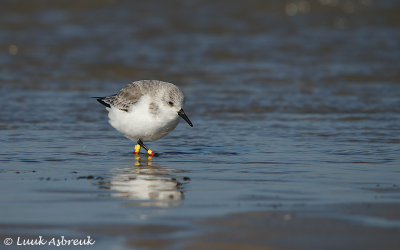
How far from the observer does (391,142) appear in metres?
8.18

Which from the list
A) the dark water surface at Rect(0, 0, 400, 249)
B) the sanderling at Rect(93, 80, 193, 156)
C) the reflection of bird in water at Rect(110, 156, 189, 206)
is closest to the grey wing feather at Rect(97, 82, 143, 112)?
the sanderling at Rect(93, 80, 193, 156)

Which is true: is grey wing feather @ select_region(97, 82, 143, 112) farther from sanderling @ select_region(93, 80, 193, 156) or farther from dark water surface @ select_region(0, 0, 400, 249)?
dark water surface @ select_region(0, 0, 400, 249)

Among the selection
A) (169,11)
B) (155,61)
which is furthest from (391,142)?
(169,11)

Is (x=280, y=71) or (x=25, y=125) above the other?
(x=280, y=71)

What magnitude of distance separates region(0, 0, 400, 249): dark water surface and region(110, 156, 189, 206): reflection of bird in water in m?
0.02

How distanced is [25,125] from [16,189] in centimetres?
412

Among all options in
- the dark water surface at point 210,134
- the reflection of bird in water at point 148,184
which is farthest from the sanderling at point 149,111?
the reflection of bird in water at point 148,184

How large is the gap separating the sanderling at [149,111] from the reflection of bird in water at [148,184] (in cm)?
65

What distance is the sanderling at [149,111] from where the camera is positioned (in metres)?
7.25

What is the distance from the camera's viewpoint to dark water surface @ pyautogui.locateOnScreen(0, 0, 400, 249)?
4.47 meters

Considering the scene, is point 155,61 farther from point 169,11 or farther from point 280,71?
point 169,11

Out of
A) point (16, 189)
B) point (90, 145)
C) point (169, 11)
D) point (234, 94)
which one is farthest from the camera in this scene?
point (169, 11)

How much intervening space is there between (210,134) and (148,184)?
127 inches

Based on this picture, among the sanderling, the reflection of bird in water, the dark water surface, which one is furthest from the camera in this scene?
the sanderling
